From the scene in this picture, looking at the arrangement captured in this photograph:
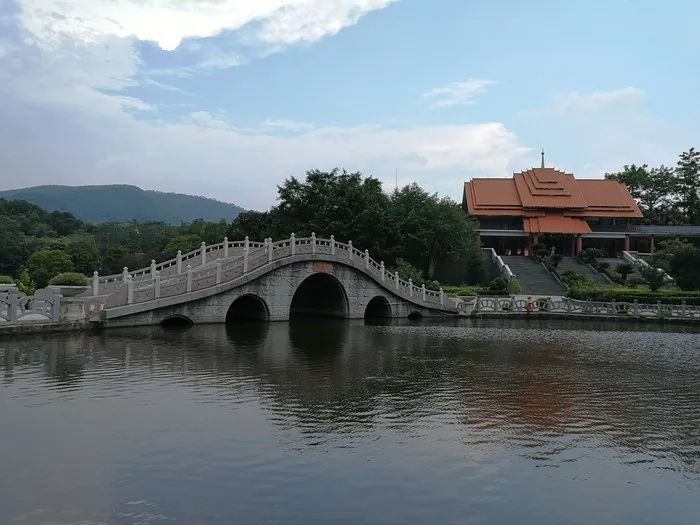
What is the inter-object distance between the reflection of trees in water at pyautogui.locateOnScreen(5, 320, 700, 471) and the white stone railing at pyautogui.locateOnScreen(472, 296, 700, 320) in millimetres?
11173

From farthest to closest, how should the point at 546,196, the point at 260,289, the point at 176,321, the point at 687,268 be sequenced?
the point at 546,196, the point at 687,268, the point at 260,289, the point at 176,321

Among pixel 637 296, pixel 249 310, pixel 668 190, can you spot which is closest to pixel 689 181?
pixel 668 190

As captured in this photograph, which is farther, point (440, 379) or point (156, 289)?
point (156, 289)

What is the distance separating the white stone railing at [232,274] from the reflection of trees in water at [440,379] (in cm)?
156

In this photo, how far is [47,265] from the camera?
47.6 meters

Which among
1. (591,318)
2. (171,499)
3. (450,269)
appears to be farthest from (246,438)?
(450,269)

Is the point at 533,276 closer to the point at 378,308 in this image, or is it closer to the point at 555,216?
the point at 555,216

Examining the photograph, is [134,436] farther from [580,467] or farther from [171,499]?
[580,467]

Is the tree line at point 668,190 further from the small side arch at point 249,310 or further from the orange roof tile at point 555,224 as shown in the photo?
the small side arch at point 249,310

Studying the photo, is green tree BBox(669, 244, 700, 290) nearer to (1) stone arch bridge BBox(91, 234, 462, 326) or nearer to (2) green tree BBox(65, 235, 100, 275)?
(1) stone arch bridge BBox(91, 234, 462, 326)

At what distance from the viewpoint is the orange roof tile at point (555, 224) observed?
52469 millimetres

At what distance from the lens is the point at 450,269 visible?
46562 mm

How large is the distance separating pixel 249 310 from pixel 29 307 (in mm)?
10978

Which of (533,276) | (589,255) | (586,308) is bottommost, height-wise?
(586,308)
